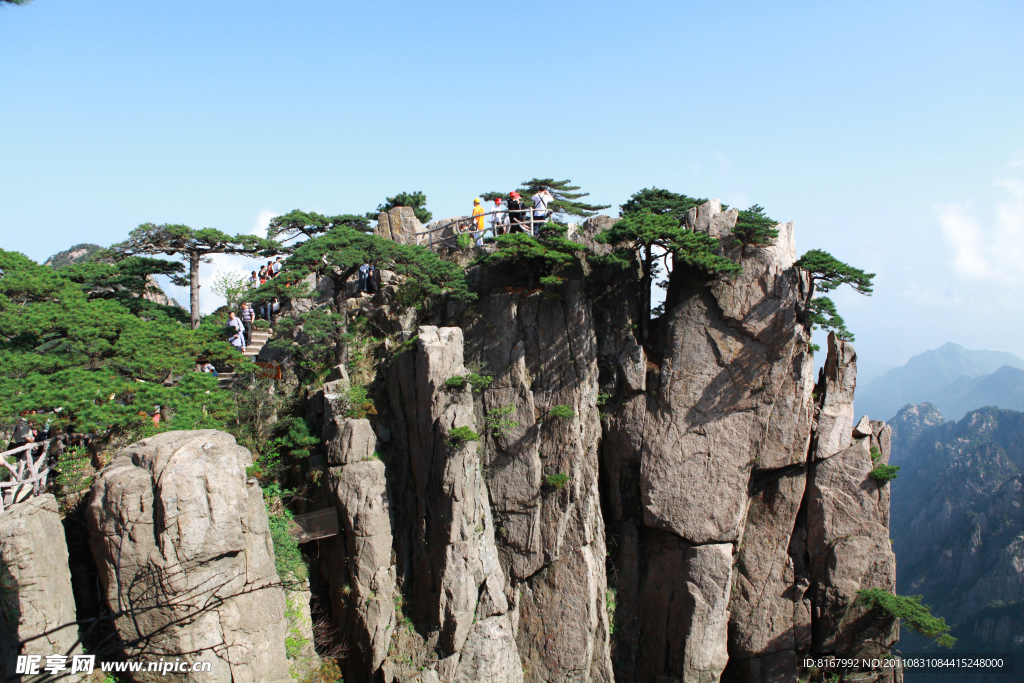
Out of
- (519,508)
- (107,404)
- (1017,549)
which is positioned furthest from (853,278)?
(1017,549)

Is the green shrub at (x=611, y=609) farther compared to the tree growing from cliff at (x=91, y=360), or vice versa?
the green shrub at (x=611, y=609)

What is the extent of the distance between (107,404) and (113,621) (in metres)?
5.16

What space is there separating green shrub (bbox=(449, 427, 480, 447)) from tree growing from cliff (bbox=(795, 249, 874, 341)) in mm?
10800

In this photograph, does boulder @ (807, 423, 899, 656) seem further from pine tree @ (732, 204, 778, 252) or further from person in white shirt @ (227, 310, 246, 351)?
person in white shirt @ (227, 310, 246, 351)

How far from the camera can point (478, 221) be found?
898 inches

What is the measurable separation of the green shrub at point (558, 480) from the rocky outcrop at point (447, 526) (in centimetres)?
210

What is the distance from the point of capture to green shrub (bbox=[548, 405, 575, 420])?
769 inches

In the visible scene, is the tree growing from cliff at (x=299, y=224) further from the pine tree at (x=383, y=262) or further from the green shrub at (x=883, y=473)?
the green shrub at (x=883, y=473)

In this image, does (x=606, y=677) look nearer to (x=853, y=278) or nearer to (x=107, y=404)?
(x=853, y=278)

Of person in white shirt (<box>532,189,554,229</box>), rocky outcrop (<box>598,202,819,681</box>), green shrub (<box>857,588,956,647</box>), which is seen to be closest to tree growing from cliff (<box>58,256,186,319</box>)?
person in white shirt (<box>532,189,554,229</box>)

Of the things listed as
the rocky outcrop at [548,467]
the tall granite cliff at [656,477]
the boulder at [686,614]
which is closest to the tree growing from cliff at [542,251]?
the tall granite cliff at [656,477]

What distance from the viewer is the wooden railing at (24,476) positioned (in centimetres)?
1455

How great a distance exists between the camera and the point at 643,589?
20141 millimetres

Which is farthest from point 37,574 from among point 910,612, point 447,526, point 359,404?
point 910,612
